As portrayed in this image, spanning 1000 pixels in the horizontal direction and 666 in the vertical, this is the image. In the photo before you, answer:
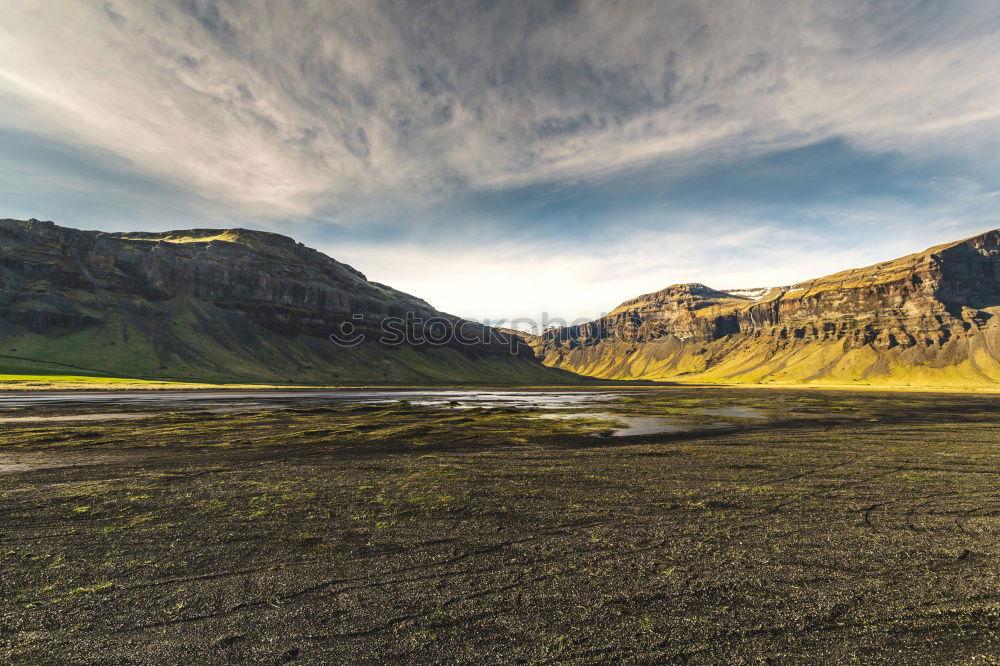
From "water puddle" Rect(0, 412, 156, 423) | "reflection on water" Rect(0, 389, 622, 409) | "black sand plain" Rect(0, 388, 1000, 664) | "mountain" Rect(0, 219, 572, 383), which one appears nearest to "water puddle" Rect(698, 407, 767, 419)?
"reflection on water" Rect(0, 389, 622, 409)

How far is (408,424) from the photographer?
Answer: 3656 centimetres

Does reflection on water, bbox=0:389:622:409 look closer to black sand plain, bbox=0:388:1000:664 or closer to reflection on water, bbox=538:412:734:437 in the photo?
reflection on water, bbox=538:412:734:437

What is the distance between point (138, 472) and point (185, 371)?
142 metres

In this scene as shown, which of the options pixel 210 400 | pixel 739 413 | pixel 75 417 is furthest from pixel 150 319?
pixel 739 413

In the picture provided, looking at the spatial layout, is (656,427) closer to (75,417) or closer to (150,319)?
(75,417)

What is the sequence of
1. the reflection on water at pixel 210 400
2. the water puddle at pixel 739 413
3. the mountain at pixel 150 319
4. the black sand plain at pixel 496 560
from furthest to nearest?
1. the mountain at pixel 150 319
2. the reflection on water at pixel 210 400
3. the water puddle at pixel 739 413
4. the black sand plain at pixel 496 560

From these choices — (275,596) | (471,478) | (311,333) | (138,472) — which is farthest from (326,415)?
(311,333)

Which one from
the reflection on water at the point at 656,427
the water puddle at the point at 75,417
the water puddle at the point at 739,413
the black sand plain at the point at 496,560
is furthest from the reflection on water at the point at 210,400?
the black sand plain at the point at 496,560

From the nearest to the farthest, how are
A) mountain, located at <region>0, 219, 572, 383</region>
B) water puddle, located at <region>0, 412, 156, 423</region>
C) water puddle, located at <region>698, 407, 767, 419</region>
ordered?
water puddle, located at <region>0, 412, 156, 423</region>
water puddle, located at <region>698, 407, 767, 419</region>
mountain, located at <region>0, 219, 572, 383</region>

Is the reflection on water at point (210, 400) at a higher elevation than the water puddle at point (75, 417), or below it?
below

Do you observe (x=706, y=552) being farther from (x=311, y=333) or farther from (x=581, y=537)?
(x=311, y=333)

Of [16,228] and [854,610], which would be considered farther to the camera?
[16,228]

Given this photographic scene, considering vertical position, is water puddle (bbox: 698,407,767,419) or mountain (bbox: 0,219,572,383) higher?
mountain (bbox: 0,219,572,383)

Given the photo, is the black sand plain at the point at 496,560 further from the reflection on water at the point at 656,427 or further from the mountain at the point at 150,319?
the mountain at the point at 150,319
